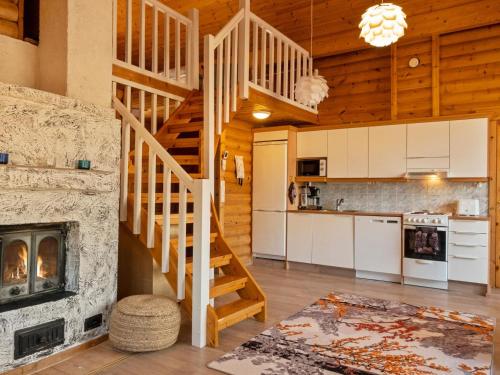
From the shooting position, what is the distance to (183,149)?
14.9ft

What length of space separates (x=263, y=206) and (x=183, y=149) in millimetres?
2054

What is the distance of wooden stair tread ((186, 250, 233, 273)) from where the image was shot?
3.26m

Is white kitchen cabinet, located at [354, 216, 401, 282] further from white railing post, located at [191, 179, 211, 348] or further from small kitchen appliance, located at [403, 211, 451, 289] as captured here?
white railing post, located at [191, 179, 211, 348]

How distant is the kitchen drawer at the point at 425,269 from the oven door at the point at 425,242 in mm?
51

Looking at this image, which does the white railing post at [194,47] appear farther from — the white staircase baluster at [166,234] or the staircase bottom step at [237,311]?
the staircase bottom step at [237,311]

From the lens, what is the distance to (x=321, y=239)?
18.6ft

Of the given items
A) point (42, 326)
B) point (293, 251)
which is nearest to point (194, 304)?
point (42, 326)

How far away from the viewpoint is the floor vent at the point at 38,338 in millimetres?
2448

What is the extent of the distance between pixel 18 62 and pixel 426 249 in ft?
15.3

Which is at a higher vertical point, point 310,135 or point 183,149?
point 310,135

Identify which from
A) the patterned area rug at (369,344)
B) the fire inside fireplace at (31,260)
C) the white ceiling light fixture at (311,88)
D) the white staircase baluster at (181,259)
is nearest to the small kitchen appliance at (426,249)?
the patterned area rug at (369,344)

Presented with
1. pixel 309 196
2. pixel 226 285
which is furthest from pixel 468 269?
pixel 226 285

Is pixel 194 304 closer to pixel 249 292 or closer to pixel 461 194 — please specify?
pixel 249 292

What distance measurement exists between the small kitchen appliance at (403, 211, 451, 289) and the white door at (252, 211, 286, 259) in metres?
1.81
